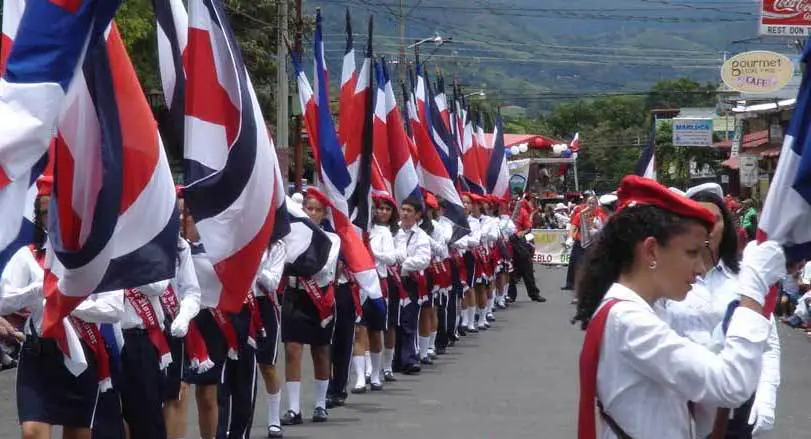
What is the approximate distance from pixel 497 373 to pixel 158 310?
313 inches

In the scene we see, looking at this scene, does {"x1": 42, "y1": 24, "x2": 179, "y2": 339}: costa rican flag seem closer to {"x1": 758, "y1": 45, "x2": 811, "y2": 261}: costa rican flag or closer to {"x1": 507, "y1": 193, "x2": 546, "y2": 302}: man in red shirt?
{"x1": 758, "y1": 45, "x2": 811, "y2": 261}: costa rican flag

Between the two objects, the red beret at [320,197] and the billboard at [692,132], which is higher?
the red beret at [320,197]

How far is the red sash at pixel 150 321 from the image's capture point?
349 inches

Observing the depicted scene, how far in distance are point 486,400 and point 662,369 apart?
31.6 feet

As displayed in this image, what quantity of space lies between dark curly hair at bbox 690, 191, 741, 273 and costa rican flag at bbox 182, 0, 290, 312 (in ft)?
7.39

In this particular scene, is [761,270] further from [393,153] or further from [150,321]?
[393,153]

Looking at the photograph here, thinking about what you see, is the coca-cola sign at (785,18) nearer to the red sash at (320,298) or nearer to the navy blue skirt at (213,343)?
the red sash at (320,298)

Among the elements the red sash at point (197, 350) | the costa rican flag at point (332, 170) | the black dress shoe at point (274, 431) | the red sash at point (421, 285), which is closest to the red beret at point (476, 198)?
the red sash at point (421, 285)

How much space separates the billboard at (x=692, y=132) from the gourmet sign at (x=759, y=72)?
79.2 ft

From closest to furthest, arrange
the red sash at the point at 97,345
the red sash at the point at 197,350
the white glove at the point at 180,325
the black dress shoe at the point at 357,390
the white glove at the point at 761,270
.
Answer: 1. the white glove at the point at 761,270
2. the red sash at the point at 97,345
3. the white glove at the point at 180,325
4. the red sash at the point at 197,350
5. the black dress shoe at the point at 357,390

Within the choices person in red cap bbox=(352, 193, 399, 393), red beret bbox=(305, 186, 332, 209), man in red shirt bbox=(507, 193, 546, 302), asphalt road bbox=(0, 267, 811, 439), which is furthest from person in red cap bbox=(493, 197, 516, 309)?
red beret bbox=(305, 186, 332, 209)

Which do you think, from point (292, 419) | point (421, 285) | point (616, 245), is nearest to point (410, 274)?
point (421, 285)

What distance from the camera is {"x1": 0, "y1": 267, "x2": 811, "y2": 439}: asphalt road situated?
12.1 m

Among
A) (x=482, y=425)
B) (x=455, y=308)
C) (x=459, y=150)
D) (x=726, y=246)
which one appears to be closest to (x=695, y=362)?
(x=726, y=246)
